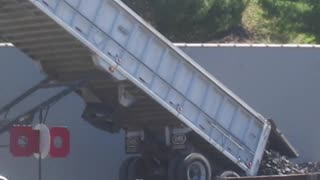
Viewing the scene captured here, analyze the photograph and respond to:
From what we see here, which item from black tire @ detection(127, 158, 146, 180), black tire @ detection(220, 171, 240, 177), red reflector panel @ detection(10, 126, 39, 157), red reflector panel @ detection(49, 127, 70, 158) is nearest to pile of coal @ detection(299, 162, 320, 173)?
black tire @ detection(220, 171, 240, 177)

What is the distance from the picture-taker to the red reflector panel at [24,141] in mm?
13539

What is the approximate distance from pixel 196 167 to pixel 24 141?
489cm

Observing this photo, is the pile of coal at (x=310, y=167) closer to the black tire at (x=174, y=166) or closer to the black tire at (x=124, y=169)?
the black tire at (x=174, y=166)

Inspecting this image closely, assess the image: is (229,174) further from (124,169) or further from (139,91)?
(139,91)

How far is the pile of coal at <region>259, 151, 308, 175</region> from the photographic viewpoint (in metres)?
18.3

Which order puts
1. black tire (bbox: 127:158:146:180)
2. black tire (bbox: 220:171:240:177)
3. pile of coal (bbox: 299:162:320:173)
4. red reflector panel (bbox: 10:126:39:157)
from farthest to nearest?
1. pile of coal (bbox: 299:162:320:173)
2. black tire (bbox: 127:158:146:180)
3. black tire (bbox: 220:171:240:177)
4. red reflector panel (bbox: 10:126:39:157)

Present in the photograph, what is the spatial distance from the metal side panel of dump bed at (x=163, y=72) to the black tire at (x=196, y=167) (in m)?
0.35

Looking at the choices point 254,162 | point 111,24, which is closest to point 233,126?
point 254,162

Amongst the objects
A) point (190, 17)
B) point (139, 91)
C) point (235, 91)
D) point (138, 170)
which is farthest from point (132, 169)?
point (190, 17)

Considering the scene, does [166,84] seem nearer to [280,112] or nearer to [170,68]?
[170,68]

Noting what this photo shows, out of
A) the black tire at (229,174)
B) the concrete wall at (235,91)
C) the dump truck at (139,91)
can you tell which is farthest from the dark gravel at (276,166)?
the concrete wall at (235,91)

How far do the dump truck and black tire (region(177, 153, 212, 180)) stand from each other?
0.7 inches

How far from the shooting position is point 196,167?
699 inches

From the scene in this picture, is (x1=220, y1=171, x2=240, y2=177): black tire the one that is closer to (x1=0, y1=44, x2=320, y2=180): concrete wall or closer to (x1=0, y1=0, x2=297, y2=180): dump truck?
(x1=0, y1=0, x2=297, y2=180): dump truck
